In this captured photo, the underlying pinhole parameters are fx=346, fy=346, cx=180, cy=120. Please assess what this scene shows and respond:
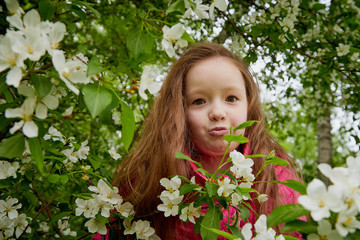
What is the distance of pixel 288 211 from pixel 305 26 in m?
2.25

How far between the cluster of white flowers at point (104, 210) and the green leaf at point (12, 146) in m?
0.51

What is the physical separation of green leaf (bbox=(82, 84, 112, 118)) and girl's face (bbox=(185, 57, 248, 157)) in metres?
0.73

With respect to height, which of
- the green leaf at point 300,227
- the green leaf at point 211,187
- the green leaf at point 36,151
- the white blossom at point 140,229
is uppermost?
the green leaf at point 300,227

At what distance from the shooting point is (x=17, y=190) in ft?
5.00

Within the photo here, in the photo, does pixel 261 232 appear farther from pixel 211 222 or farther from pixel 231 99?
pixel 231 99

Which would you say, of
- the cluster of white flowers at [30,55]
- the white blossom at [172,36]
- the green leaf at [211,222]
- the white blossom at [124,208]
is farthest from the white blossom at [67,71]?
the white blossom at [124,208]

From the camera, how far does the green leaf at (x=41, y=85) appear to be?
0.79 meters

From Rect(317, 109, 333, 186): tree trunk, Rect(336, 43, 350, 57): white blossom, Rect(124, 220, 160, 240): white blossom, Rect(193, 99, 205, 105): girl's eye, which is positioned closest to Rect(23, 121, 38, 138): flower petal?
Rect(124, 220, 160, 240): white blossom

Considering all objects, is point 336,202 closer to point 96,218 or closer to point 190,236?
point 96,218

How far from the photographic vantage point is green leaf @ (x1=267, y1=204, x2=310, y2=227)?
697mm

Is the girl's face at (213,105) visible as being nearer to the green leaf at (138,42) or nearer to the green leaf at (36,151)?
the green leaf at (138,42)

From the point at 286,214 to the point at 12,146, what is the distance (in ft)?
2.07

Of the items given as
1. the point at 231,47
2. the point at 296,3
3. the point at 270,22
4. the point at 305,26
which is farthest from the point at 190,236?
the point at 305,26

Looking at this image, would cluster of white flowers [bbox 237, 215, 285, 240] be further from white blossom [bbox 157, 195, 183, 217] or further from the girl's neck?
the girl's neck
